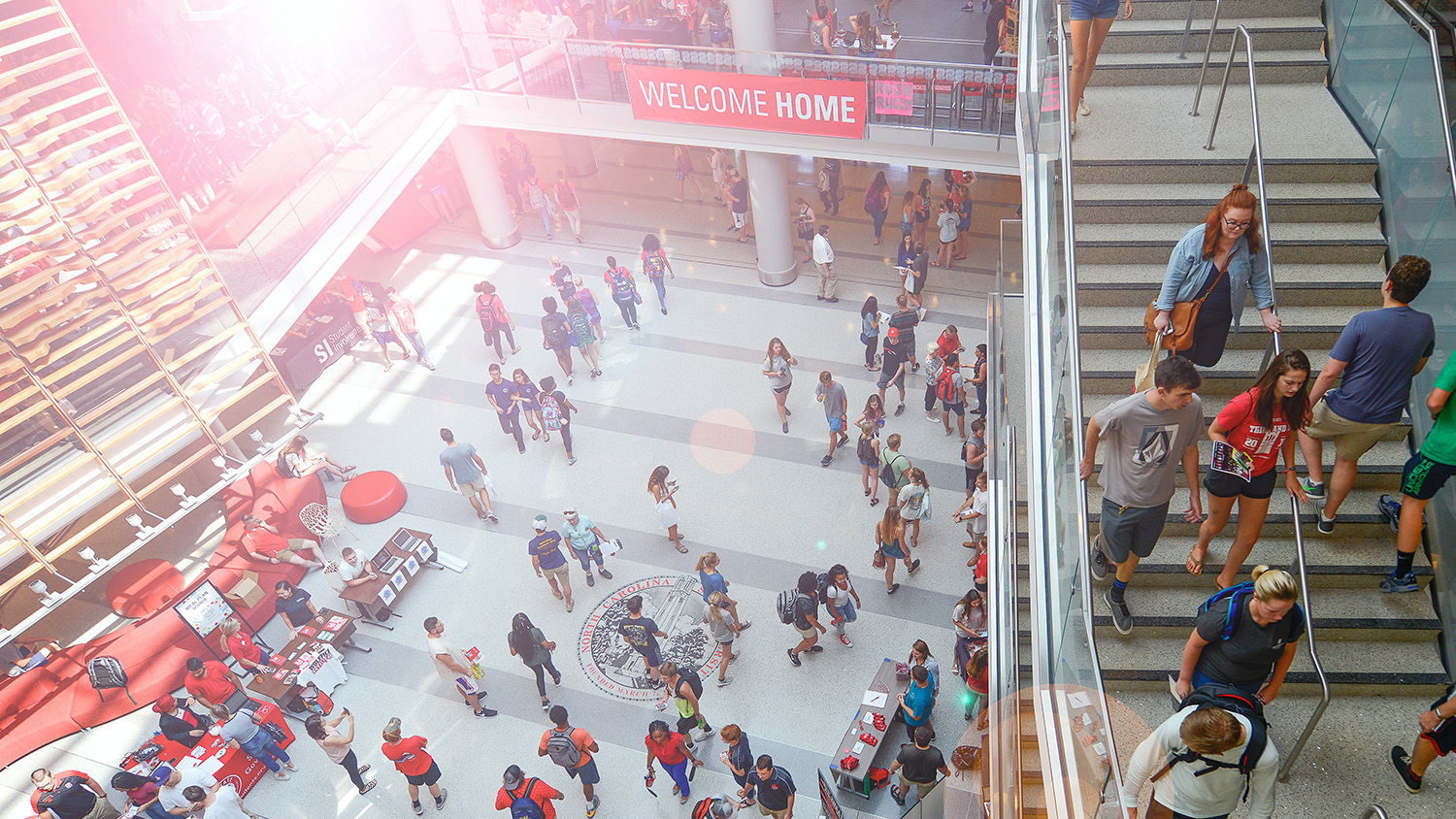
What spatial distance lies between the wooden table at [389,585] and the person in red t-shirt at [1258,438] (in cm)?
838

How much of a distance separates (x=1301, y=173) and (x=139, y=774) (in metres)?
11.3

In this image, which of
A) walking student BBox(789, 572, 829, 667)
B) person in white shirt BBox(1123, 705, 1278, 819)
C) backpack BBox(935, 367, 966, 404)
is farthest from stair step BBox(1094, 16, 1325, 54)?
person in white shirt BBox(1123, 705, 1278, 819)

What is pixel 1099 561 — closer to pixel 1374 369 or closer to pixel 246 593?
pixel 1374 369

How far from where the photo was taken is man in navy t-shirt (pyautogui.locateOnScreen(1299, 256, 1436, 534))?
12.8 feet

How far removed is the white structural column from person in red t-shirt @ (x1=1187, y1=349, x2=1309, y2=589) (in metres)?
9.40

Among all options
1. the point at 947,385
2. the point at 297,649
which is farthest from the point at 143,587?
the point at 947,385

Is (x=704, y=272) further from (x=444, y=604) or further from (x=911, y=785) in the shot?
(x=911, y=785)

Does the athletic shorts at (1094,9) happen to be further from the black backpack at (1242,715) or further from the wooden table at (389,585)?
the wooden table at (389,585)

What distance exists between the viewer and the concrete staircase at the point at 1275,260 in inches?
173

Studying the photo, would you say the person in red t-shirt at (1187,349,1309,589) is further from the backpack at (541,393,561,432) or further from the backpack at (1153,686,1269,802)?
the backpack at (541,393,561,432)

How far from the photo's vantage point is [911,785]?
7.01 meters

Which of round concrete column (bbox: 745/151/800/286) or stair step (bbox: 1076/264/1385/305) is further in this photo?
round concrete column (bbox: 745/151/800/286)

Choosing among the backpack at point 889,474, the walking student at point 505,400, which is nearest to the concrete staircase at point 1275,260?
the backpack at point 889,474

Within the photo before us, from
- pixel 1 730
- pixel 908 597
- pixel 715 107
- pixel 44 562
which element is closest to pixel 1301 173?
pixel 908 597
